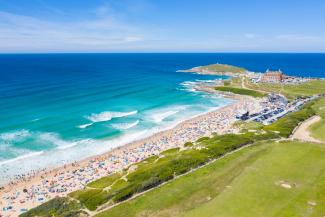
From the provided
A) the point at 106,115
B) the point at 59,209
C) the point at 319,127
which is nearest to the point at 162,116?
the point at 106,115

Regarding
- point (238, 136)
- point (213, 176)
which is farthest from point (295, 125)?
point (213, 176)

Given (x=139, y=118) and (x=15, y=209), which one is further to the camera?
(x=139, y=118)

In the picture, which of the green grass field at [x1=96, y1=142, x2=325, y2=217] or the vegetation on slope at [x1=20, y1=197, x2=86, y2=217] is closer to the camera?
the green grass field at [x1=96, y1=142, x2=325, y2=217]

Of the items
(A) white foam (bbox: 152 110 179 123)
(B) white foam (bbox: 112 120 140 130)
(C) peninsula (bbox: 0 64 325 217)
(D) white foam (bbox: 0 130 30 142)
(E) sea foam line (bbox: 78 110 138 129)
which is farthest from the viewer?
(A) white foam (bbox: 152 110 179 123)

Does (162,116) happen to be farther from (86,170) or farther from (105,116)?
(86,170)

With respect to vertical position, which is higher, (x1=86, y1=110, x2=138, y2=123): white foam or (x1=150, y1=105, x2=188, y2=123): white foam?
(x1=86, y1=110, x2=138, y2=123): white foam

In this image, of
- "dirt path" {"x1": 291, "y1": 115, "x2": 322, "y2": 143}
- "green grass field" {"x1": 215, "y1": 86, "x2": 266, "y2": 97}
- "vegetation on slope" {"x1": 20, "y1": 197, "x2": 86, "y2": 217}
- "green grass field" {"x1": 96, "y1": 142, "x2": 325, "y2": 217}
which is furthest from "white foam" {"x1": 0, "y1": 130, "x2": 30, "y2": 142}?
"green grass field" {"x1": 215, "y1": 86, "x2": 266, "y2": 97}

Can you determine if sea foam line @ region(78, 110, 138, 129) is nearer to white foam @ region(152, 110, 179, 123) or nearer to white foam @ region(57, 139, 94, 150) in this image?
white foam @ region(152, 110, 179, 123)

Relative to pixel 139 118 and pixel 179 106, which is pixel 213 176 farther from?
pixel 179 106
